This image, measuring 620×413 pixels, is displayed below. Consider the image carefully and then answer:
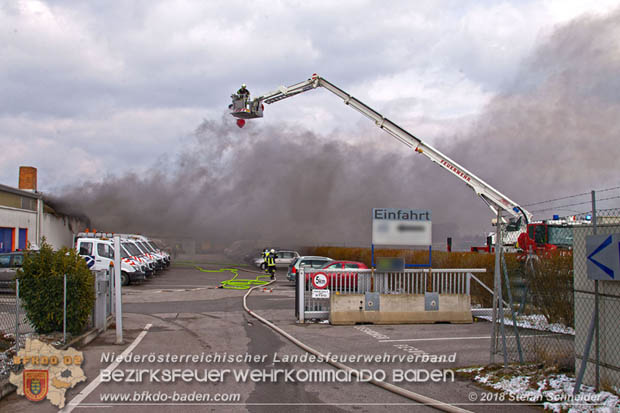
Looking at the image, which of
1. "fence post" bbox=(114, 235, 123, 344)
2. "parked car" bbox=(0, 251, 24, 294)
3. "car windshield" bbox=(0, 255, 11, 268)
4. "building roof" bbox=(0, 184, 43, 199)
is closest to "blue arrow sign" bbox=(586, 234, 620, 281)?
"fence post" bbox=(114, 235, 123, 344)

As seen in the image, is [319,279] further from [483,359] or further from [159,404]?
[159,404]

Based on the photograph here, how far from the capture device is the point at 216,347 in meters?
10.1

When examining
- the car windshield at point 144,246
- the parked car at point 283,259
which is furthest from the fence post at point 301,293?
the parked car at point 283,259

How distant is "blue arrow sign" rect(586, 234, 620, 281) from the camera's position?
6012 mm

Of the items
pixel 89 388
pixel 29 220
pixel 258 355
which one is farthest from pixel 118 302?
pixel 29 220

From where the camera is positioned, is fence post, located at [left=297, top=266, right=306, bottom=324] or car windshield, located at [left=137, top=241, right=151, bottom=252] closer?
fence post, located at [left=297, top=266, right=306, bottom=324]

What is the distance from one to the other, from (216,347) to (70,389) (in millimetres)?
3441

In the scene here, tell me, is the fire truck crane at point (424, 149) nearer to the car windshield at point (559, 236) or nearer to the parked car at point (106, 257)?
the car windshield at point (559, 236)

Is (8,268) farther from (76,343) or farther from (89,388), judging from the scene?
(89,388)

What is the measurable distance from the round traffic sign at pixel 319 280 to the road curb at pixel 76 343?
5083 millimetres

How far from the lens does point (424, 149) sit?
869 inches

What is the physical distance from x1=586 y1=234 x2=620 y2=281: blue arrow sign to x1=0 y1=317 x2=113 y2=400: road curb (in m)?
7.43

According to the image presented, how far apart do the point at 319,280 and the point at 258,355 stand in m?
4.26

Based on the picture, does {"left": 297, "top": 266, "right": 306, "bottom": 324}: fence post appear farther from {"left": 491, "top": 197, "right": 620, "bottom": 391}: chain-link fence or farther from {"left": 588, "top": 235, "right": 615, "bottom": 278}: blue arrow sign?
{"left": 588, "top": 235, "right": 615, "bottom": 278}: blue arrow sign
